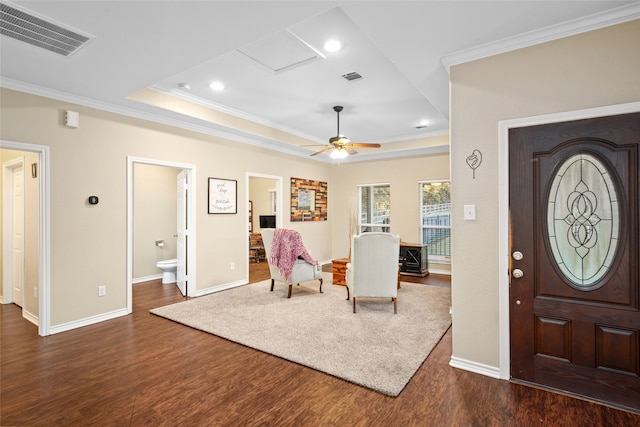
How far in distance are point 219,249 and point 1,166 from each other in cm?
315

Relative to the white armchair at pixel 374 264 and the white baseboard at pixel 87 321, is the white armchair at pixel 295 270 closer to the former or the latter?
the white armchair at pixel 374 264

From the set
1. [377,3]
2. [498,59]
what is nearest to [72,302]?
[377,3]

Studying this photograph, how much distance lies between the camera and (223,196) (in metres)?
5.30

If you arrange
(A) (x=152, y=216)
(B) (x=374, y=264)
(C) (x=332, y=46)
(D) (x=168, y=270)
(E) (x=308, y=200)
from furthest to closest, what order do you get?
(E) (x=308, y=200), (A) (x=152, y=216), (D) (x=168, y=270), (B) (x=374, y=264), (C) (x=332, y=46)

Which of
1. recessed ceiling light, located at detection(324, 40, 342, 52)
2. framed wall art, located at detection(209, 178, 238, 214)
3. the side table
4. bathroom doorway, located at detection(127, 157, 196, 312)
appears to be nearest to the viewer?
recessed ceiling light, located at detection(324, 40, 342, 52)

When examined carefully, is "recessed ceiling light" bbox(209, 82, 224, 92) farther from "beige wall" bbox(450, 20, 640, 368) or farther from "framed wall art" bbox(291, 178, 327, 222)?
"framed wall art" bbox(291, 178, 327, 222)

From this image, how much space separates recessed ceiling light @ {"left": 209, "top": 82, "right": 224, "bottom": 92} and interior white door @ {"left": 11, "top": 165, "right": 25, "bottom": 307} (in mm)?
2759

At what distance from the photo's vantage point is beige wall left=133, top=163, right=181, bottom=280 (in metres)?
5.89

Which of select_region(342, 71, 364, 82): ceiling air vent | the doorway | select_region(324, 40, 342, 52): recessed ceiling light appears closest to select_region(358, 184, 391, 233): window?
select_region(342, 71, 364, 82): ceiling air vent

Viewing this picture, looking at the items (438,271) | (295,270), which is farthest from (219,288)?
(438,271)

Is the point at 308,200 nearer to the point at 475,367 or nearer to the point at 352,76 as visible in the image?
the point at 352,76

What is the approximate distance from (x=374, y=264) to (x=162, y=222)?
449 cm

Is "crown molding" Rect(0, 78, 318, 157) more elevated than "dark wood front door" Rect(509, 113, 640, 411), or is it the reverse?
"crown molding" Rect(0, 78, 318, 157)

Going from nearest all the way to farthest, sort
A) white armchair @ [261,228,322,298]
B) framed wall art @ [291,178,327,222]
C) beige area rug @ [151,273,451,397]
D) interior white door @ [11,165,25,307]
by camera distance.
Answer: beige area rug @ [151,273,451,397]
interior white door @ [11,165,25,307]
white armchair @ [261,228,322,298]
framed wall art @ [291,178,327,222]
